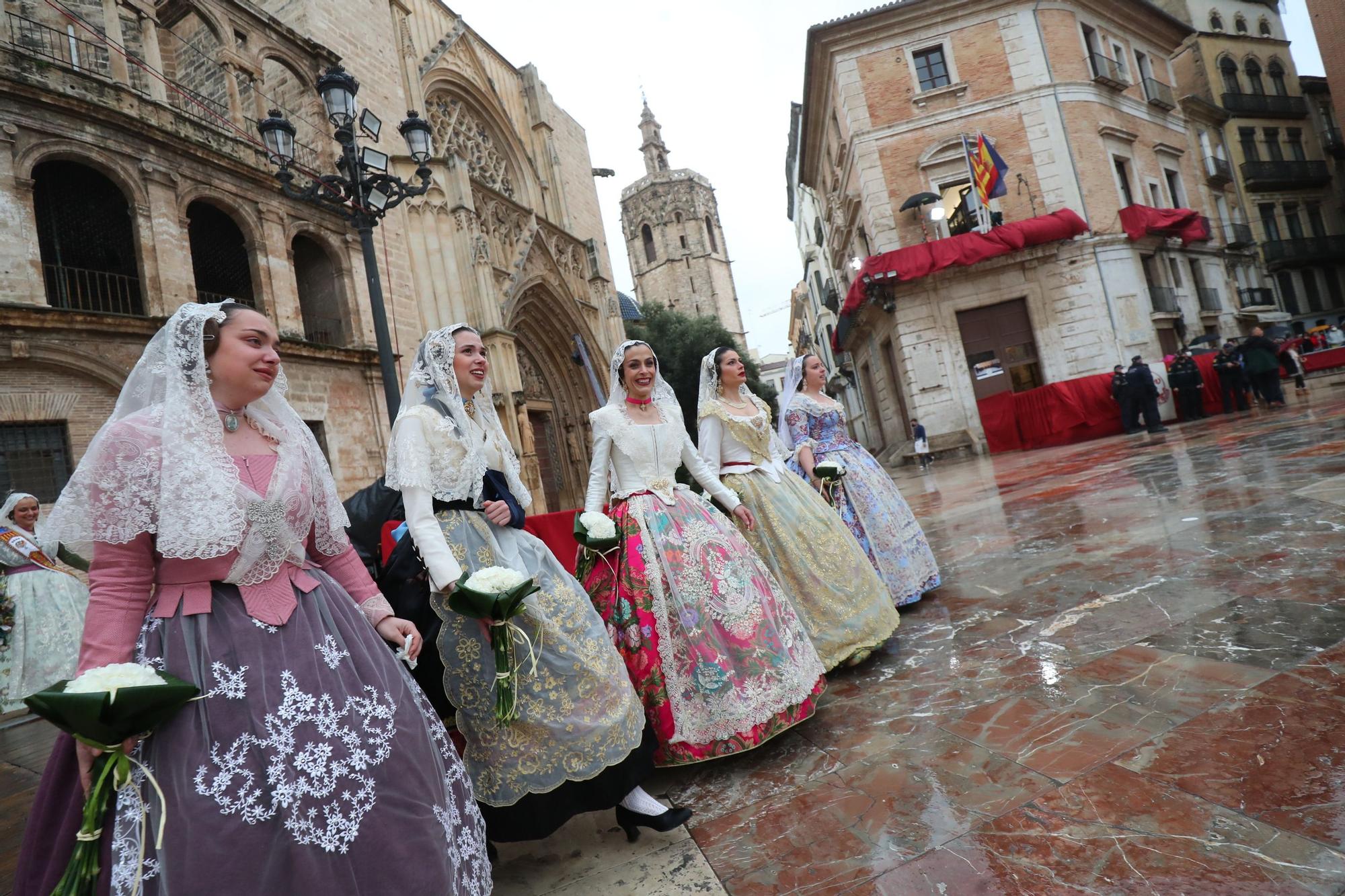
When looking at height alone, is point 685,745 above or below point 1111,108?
below

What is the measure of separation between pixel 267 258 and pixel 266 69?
536cm

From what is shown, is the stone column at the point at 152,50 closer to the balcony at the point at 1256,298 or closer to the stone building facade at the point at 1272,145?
the balcony at the point at 1256,298

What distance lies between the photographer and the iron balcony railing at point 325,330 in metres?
13.2

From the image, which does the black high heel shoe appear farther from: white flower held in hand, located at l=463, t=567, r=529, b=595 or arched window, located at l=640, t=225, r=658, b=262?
arched window, located at l=640, t=225, r=658, b=262

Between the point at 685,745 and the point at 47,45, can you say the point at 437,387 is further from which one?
the point at 47,45

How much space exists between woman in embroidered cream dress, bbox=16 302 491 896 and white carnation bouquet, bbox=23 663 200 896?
0.04m

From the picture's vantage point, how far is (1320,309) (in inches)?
1177

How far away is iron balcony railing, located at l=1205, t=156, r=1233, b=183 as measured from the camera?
2419 cm

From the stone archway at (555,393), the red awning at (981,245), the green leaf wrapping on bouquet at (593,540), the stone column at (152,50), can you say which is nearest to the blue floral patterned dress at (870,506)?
the green leaf wrapping on bouquet at (593,540)

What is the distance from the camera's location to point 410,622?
1.97 metres

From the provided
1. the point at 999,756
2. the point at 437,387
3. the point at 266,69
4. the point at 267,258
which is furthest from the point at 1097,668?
the point at 266,69

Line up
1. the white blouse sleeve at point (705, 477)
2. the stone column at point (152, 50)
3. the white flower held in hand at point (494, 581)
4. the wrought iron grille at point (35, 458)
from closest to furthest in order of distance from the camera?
the white flower held in hand at point (494, 581) < the white blouse sleeve at point (705, 477) < the wrought iron grille at point (35, 458) < the stone column at point (152, 50)

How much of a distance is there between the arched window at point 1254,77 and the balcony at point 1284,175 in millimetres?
3291

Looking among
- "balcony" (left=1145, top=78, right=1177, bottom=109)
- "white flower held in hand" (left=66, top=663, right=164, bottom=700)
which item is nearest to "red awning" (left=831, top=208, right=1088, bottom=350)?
"balcony" (left=1145, top=78, right=1177, bottom=109)
